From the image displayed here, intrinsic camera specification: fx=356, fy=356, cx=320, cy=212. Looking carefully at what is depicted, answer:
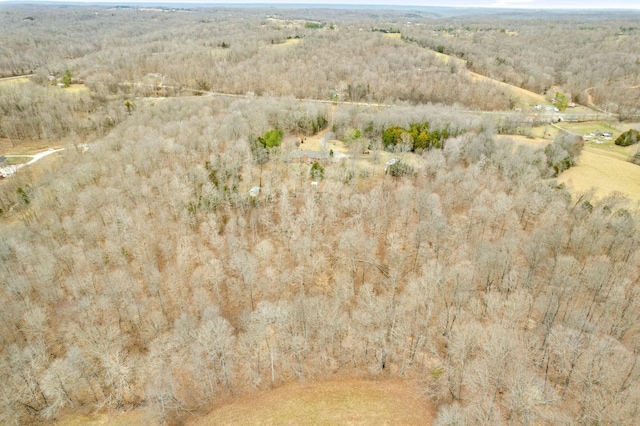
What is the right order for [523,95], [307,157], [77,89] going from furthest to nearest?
[77,89]
[523,95]
[307,157]

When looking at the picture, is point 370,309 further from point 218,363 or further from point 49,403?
point 49,403

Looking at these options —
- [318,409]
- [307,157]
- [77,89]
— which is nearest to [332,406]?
[318,409]

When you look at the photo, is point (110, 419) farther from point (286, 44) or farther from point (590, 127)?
point (286, 44)

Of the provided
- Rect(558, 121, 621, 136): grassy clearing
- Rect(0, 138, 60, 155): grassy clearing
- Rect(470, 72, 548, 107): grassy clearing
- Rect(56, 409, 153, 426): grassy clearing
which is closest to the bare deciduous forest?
Rect(56, 409, 153, 426): grassy clearing

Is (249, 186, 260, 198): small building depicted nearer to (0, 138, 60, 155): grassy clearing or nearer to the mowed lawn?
the mowed lawn

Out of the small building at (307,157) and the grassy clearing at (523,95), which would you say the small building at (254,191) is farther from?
the grassy clearing at (523,95)

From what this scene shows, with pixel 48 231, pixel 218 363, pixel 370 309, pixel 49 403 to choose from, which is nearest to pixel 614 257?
pixel 370 309
